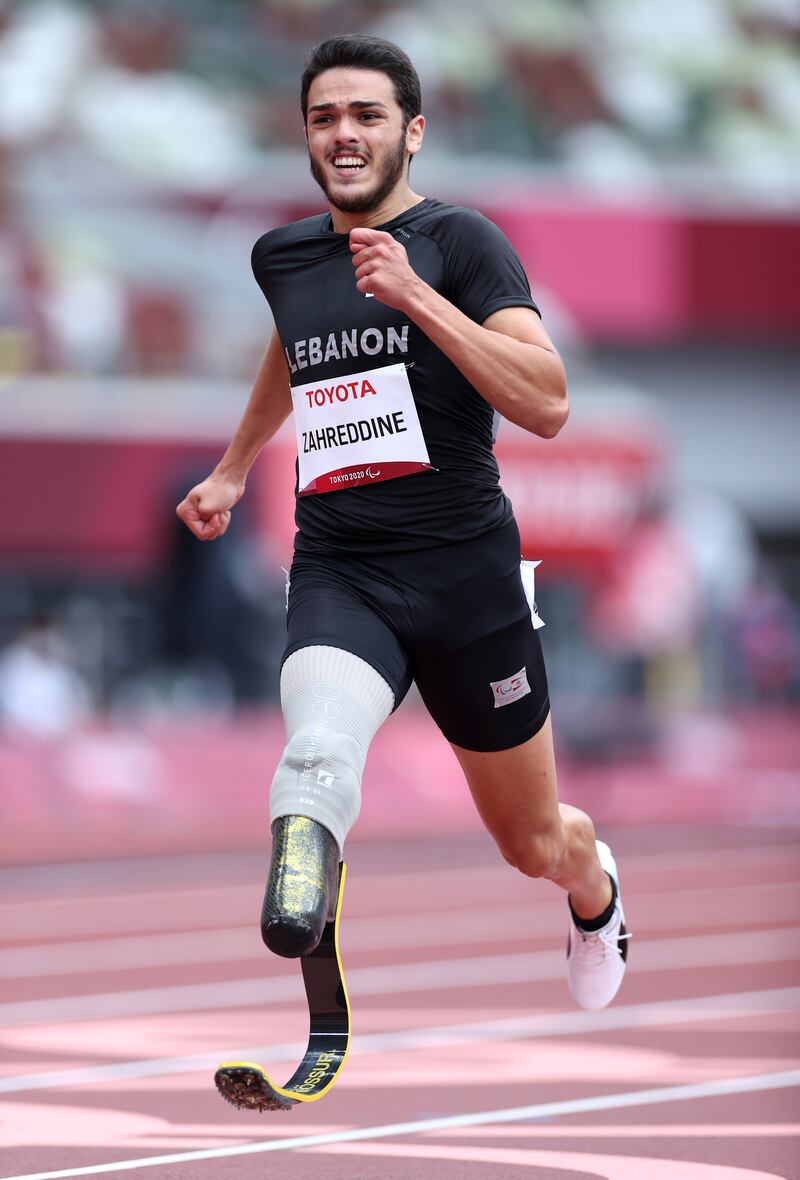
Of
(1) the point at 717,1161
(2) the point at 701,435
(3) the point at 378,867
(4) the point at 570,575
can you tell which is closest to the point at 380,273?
(1) the point at 717,1161

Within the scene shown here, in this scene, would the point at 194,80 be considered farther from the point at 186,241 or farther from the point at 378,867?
the point at 378,867

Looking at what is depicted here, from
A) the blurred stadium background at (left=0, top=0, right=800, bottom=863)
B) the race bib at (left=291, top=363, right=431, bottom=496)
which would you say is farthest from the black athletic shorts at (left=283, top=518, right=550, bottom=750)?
the blurred stadium background at (left=0, top=0, right=800, bottom=863)

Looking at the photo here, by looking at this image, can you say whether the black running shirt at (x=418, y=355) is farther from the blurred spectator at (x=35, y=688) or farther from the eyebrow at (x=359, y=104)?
the blurred spectator at (x=35, y=688)

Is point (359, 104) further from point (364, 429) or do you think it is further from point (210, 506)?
point (210, 506)

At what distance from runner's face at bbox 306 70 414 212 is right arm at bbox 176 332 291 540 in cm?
53

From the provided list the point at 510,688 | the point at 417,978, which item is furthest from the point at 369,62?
the point at 417,978

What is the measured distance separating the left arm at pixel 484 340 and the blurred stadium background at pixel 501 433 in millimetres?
10586

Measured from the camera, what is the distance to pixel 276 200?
2267cm

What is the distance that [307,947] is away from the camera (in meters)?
4.34

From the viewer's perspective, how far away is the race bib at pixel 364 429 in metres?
4.95

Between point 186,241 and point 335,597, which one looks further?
point 186,241

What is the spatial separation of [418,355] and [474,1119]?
2127 millimetres

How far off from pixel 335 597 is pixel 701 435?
22908 mm

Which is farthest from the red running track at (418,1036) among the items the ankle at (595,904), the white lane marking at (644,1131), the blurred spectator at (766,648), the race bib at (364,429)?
→ the blurred spectator at (766,648)
